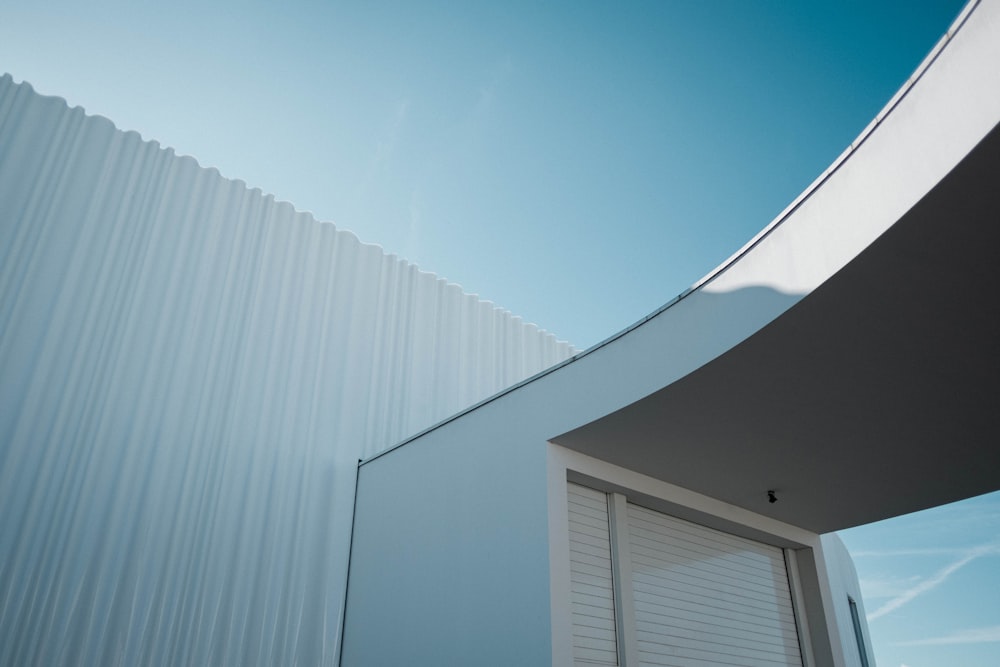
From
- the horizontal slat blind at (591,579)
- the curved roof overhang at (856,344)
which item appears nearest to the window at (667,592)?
the horizontal slat blind at (591,579)

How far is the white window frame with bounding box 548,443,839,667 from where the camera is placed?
4590 mm

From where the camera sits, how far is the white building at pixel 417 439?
389cm

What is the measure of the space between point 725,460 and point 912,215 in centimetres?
292

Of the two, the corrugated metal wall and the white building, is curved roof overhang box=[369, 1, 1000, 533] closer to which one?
the white building

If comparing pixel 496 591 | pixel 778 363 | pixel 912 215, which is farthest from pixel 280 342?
pixel 912 215

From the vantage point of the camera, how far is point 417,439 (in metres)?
6.27

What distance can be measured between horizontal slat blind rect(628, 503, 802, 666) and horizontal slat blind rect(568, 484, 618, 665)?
13.0 inches

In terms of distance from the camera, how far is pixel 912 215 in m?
2.92

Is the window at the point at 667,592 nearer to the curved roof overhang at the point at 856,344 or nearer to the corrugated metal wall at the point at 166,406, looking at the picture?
the curved roof overhang at the point at 856,344

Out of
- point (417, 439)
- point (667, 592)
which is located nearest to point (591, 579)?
point (667, 592)

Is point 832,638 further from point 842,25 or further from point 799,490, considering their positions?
point 842,25

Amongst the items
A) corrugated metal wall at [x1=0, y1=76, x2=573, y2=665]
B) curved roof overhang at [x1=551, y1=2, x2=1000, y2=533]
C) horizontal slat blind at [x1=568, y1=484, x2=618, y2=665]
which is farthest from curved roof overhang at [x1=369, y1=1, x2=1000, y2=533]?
corrugated metal wall at [x1=0, y1=76, x2=573, y2=665]

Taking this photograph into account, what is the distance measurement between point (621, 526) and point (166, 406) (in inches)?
155

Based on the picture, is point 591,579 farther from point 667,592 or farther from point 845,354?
point 845,354
